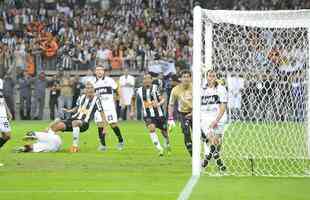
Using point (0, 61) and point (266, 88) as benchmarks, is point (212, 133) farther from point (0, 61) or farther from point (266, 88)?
point (0, 61)

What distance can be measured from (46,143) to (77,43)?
1690 cm

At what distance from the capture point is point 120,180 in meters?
15.0

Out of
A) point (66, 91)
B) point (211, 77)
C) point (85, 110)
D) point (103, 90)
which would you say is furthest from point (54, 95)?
point (211, 77)

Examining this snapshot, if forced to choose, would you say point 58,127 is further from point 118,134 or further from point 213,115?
point 213,115

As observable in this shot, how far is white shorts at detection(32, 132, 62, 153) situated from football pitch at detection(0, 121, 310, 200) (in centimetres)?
29

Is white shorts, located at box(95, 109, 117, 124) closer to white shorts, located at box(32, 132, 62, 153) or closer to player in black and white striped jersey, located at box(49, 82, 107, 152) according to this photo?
player in black and white striped jersey, located at box(49, 82, 107, 152)

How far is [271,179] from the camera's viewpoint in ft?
49.8

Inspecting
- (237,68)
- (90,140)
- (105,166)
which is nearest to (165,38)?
(90,140)

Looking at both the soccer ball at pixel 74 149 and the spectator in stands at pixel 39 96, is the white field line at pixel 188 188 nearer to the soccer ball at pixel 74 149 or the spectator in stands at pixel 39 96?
the soccer ball at pixel 74 149

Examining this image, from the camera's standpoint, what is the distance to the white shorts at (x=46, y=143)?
21.1 m

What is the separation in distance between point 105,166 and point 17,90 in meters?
19.9

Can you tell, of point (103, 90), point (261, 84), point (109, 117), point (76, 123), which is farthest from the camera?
point (103, 90)

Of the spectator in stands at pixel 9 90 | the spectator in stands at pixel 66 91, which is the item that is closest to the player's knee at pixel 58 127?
the spectator in stands at pixel 66 91

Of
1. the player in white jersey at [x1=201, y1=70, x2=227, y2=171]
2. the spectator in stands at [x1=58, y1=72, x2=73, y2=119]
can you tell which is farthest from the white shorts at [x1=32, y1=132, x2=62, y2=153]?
the spectator in stands at [x1=58, y1=72, x2=73, y2=119]
